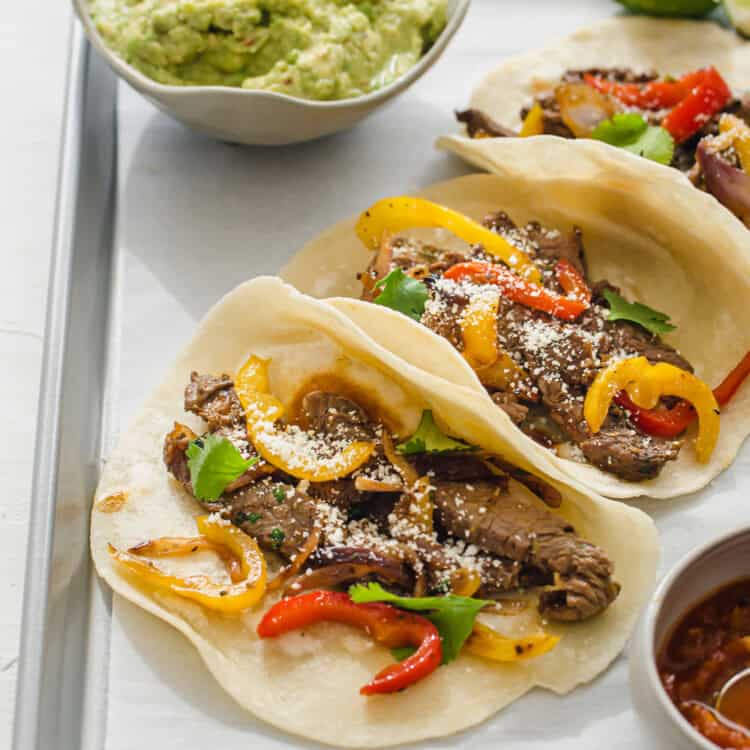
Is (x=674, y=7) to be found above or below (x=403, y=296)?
above

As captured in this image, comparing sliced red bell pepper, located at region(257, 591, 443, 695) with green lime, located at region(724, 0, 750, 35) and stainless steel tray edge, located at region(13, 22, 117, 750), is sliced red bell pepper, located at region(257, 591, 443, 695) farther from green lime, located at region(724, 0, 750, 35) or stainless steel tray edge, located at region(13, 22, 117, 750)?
green lime, located at region(724, 0, 750, 35)

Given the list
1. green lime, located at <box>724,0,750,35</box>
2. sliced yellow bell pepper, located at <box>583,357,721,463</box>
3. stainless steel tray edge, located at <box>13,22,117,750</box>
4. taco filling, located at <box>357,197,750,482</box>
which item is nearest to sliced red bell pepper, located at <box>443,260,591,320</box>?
taco filling, located at <box>357,197,750,482</box>

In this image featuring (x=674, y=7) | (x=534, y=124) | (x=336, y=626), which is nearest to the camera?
(x=336, y=626)

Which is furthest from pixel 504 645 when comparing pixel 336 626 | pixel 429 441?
pixel 429 441

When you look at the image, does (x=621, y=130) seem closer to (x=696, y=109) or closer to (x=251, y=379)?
(x=696, y=109)

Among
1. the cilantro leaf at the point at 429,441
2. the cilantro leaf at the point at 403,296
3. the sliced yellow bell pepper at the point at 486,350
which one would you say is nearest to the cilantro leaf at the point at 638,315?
the sliced yellow bell pepper at the point at 486,350

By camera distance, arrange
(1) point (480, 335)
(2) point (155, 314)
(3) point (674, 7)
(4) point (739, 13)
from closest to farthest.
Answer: (1) point (480, 335), (2) point (155, 314), (4) point (739, 13), (3) point (674, 7)
